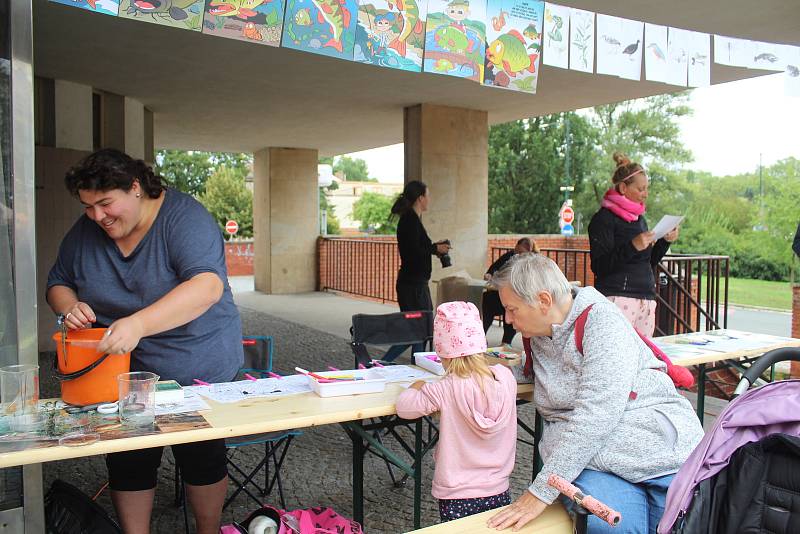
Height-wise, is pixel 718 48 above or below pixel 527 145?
below

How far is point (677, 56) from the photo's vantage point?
3.97 metres

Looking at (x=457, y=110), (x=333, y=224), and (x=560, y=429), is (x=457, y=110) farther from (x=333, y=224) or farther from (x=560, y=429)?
(x=333, y=224)

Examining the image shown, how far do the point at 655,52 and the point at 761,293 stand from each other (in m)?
26.6

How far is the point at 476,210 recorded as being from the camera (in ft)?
32.4

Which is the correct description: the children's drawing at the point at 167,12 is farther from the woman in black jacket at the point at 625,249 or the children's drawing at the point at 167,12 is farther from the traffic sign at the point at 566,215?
the traffic sign at the point at 566,215

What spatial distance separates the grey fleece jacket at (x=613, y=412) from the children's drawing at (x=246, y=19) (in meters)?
1.82

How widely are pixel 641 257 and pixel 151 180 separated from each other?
109 inches

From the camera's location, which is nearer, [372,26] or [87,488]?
[372,26]

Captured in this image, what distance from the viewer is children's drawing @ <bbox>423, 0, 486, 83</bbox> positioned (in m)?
3.30

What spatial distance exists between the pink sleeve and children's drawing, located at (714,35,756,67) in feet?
10.4

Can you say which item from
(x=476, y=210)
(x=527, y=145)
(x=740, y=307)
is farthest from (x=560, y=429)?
(x=527, y=145)

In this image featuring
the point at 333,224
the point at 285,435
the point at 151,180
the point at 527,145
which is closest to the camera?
the point at 151,180

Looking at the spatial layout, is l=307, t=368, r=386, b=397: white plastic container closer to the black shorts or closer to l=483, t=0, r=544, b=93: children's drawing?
the black shorts

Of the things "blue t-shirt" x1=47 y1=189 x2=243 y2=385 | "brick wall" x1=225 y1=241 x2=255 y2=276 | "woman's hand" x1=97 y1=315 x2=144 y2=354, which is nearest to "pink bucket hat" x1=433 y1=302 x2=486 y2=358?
"blue t-shirt" x1=47 y1=189 x2=243 y2=385
